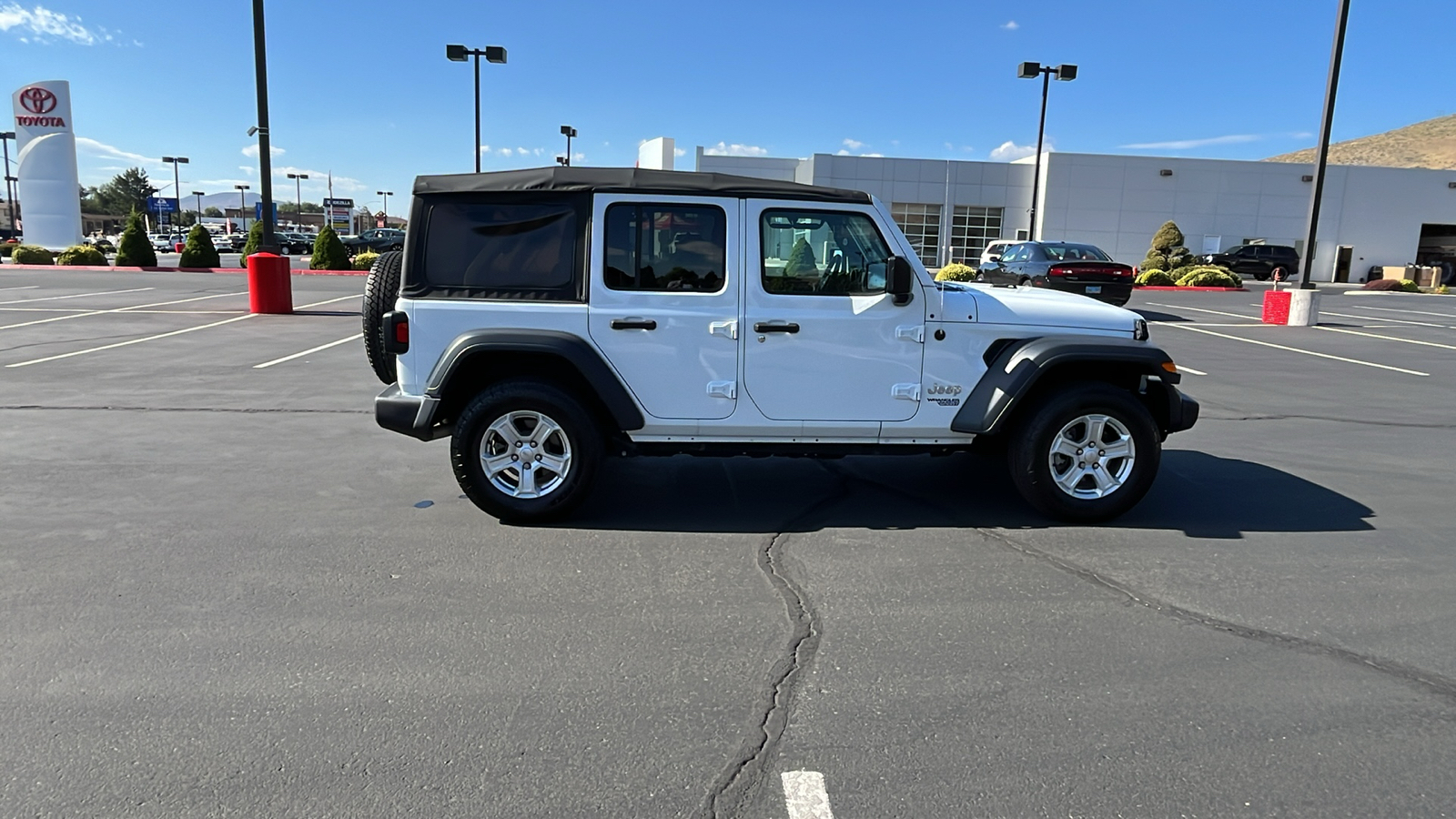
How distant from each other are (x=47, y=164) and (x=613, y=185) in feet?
152

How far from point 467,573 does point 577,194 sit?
6.96 feet

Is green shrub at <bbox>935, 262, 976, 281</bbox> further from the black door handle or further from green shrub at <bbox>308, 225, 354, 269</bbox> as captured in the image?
green shrub at <bbox>308, 225, 354, 269</bbox>

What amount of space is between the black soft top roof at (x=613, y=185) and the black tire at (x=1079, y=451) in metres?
1.58

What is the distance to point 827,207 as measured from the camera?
17.0 ft

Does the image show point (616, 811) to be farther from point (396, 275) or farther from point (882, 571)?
point (396, 275)

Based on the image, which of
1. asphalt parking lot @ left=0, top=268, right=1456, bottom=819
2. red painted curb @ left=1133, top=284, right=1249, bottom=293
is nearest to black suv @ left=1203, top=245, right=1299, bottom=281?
red painted curb @ left=1133, top=284, right=1249, bottom=293

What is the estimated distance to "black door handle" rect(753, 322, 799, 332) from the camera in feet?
16.8

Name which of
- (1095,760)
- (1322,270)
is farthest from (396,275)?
(1322,270)

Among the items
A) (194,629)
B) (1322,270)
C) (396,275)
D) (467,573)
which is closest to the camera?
(194,629)

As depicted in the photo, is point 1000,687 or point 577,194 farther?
point 577,194

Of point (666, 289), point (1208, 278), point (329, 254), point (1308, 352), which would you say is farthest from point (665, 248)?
point (1208, 278)

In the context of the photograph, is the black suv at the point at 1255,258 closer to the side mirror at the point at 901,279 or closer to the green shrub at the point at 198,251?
the green shrub at the point at 198,251

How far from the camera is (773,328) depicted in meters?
5.13

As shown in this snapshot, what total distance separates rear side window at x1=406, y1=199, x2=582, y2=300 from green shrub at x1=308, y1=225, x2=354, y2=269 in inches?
1085
